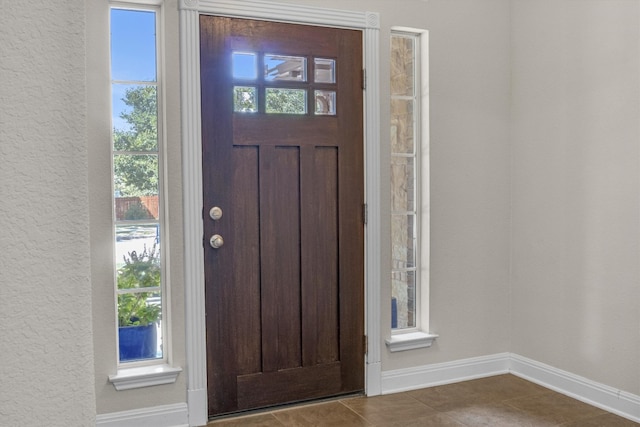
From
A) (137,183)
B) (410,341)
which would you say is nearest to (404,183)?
(410,341)

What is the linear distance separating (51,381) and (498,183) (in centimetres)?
343

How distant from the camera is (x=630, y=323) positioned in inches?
117

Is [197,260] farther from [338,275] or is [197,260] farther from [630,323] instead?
[630,323]

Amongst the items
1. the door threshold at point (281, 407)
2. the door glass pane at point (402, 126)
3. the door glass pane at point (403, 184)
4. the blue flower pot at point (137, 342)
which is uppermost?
the door glass pane at point (402, 126)

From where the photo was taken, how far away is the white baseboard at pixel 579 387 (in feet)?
9.70

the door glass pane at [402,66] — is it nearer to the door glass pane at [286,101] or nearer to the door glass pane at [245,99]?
the door glass pane at [286,101]

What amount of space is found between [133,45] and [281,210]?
1102 mm

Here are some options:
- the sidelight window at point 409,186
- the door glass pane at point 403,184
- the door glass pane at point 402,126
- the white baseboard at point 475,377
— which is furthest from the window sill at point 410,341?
the door glass pane at point 402,126

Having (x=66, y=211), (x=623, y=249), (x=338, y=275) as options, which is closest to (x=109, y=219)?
(x=338, y=275)

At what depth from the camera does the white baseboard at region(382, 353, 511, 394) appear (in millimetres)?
3379

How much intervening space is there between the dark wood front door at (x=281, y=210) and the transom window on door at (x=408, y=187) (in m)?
0.29

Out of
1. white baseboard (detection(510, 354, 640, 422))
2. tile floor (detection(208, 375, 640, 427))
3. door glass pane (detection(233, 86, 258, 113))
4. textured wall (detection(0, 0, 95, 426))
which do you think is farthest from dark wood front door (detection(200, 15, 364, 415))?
textured wall (detection(0, 0, 95, 426))

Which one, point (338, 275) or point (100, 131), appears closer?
point (100, 131)

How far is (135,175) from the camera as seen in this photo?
2871mm
